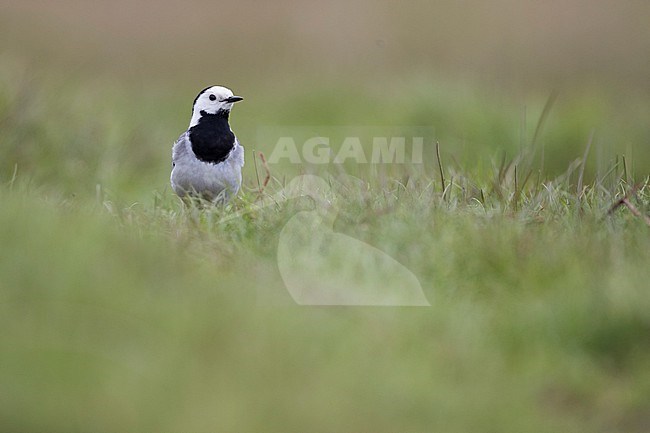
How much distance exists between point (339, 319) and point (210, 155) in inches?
81.4

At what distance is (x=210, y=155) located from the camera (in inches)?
209

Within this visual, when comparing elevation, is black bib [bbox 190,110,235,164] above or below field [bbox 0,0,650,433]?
above

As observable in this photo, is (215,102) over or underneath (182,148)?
over

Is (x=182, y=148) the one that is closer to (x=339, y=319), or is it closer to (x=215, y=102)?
(x=215, y=102)

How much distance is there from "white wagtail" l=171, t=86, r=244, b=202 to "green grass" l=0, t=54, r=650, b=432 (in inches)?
7.6

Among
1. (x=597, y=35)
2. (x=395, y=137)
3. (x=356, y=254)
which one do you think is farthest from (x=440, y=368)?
(x=597, y=35)

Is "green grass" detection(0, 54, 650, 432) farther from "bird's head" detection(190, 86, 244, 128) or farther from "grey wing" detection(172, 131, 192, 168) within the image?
"bird's head" detection(190, 86, 244, 128)

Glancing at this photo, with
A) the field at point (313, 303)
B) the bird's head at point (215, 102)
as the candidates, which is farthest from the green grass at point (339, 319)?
the bird's head at point (215, 102)

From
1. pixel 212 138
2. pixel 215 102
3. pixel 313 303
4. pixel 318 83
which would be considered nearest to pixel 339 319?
pixel 313 303

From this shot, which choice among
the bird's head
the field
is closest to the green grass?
the field

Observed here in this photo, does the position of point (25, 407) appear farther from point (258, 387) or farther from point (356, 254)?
point (356, 254)

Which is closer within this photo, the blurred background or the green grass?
the green grass

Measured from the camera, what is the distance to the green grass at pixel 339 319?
9.76 feet

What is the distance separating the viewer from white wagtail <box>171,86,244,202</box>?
5234 mm
